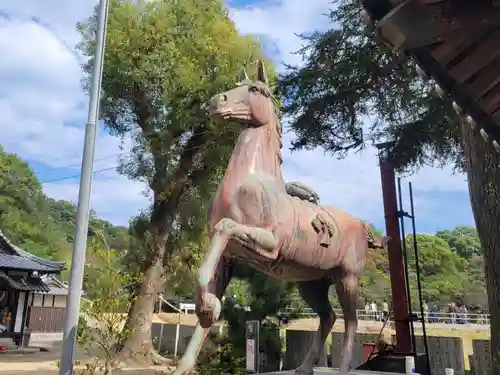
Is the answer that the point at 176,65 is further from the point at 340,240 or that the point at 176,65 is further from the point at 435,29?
the point at 435,29

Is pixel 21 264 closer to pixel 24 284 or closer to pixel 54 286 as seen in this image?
pixel 24 284

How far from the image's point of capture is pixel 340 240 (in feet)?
15.6

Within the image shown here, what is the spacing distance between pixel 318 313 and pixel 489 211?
2117 millimetres

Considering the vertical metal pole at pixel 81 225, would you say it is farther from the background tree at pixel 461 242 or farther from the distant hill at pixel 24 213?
the background tree at pixel 461 242

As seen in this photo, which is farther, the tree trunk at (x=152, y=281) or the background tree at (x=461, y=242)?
the background tree at (x=461, y=242)

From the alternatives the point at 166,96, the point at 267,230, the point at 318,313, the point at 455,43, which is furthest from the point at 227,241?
the point at 166,96

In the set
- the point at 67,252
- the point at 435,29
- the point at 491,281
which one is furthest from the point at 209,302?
the point at 67,252

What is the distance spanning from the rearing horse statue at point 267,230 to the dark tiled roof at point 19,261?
15.0m

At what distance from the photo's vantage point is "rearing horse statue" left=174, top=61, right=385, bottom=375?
378 centimetres

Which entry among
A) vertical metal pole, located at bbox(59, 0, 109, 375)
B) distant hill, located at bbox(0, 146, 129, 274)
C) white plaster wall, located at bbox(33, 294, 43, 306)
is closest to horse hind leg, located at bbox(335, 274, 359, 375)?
vertical metal pole, located at bbox(59, 0, 109, 375)

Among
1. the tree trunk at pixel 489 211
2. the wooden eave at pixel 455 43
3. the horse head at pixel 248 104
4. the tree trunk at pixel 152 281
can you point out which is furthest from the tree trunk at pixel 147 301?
the wooden eave at pixel 455 43

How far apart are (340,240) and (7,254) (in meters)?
16.5

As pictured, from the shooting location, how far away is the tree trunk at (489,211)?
450cm

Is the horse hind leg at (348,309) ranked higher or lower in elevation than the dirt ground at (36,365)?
higher
